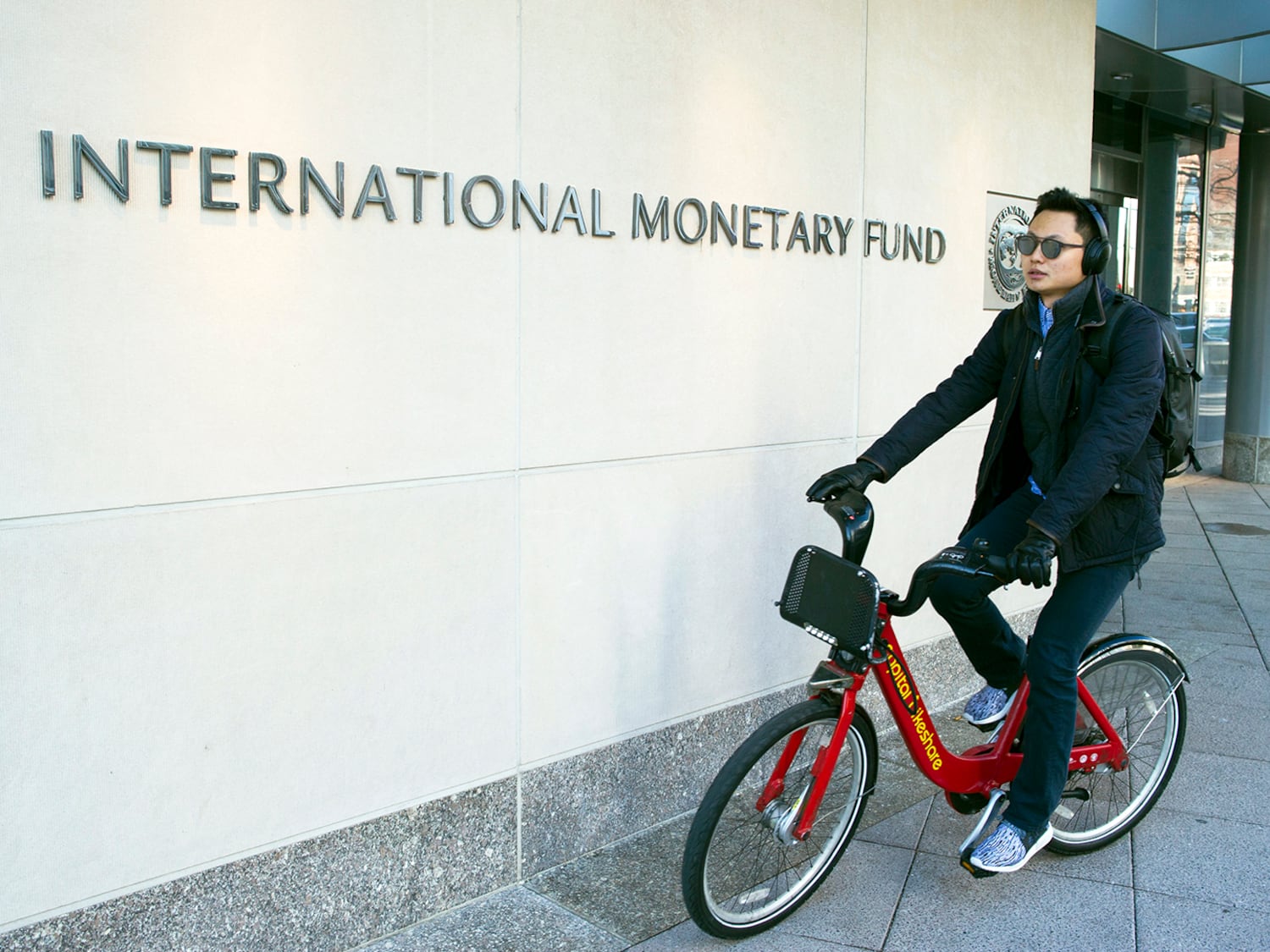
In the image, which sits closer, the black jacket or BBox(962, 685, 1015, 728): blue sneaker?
the black jacket

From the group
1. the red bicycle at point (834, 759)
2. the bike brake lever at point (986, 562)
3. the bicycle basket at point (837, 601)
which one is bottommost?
the red bicycle at point (834, 759)

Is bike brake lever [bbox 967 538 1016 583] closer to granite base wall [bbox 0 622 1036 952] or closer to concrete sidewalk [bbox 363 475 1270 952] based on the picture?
concrete sidewalk [bbox 363 475 1270 952]

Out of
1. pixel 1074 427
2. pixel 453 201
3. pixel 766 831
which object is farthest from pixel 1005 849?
pixel 453 201

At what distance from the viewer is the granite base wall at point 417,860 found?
118 inches

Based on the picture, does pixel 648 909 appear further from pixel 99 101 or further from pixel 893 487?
pixel 99 101

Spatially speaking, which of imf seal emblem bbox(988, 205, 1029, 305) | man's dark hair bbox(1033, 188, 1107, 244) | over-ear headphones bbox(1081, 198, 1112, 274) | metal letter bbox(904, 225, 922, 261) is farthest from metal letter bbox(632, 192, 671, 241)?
imf seal emblem bbox(988, 205, 1029, 305)

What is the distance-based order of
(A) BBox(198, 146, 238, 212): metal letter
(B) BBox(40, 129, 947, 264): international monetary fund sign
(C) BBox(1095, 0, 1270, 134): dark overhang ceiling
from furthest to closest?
(C) BBox(1095, 0, 1270, 134): dark overhang ceiling, (A) BBox(198, 146, 238, 212): metal letter, (B) BBox(40, 129, 947, 264): international monetary fund sign

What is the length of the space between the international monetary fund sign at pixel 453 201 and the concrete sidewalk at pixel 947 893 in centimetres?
202

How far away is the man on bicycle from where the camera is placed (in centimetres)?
346

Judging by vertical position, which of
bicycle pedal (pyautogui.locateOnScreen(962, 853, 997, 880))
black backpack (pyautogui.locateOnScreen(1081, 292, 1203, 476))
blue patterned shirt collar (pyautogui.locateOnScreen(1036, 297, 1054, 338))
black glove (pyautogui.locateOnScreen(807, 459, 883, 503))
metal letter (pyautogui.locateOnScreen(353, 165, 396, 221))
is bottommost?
bicycle pedal (pyautogui.locateOnScreen(962, 853, 997, 880))

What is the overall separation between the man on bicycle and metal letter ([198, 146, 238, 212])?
179 centimetres

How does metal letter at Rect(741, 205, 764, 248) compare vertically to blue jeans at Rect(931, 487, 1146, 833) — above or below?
above

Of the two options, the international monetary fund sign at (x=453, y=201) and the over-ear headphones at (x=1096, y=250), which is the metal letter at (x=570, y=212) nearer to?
the international monetary fund sign at (x=453, y=201)

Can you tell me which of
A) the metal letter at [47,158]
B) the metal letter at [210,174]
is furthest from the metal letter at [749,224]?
the metal letter at [47,158]
